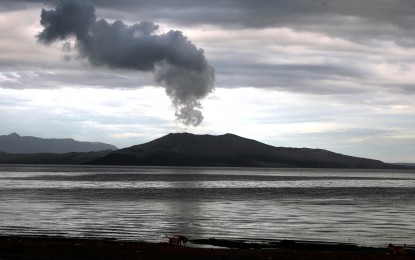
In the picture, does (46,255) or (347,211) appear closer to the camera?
(46,255)

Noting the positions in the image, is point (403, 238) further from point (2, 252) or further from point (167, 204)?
point (167, 204)

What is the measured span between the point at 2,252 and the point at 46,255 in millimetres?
3263

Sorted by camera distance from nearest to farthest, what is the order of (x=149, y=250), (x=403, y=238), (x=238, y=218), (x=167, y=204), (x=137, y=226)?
(x=149, y=250) → (x=403, y=238) → (x=137, y=226) → (x=238, y=218) → (x=167, y=204)

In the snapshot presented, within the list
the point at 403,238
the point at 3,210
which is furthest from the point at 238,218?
the point at 3,210

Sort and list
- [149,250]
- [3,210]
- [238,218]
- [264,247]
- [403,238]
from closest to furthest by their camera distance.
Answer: [149,250], [264,247], [403,238], [238,218], [3,210]

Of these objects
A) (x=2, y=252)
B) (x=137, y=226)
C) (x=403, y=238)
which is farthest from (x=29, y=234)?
(x=403, y=238)

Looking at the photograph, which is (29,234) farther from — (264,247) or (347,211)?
(347,211)

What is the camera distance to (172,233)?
59125 millimetres

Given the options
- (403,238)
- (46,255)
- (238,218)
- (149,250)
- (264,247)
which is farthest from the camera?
(238,218)

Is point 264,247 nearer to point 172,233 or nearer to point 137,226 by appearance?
point 172,233

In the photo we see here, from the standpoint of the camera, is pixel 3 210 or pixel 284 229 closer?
pixel 284 229

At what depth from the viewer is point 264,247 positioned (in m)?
48.0

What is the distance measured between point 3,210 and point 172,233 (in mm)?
34364

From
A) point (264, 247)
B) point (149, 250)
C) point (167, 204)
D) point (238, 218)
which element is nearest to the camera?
point (149, 250)
